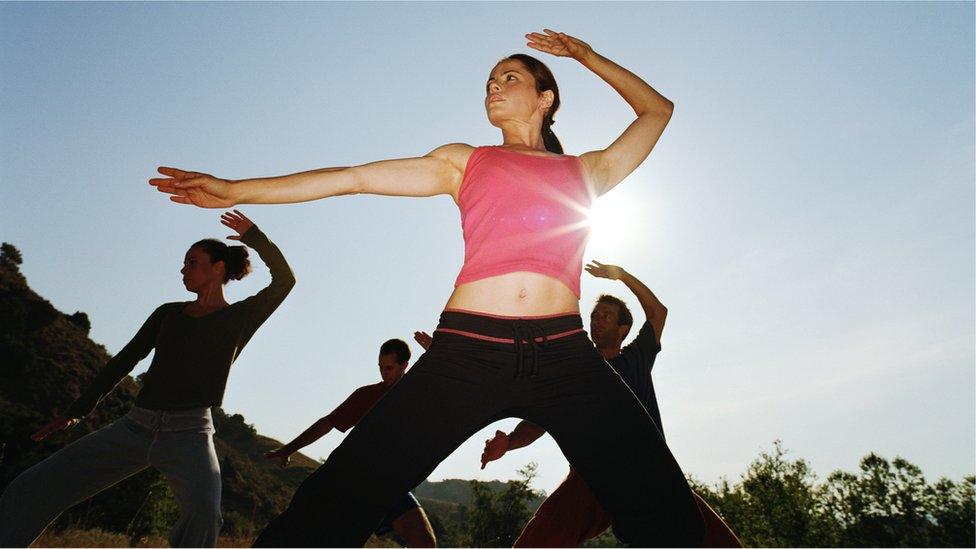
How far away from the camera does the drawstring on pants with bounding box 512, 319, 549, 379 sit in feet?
6.38

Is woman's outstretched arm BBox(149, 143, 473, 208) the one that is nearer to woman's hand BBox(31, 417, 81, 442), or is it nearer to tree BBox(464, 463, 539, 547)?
woman's hand BBox(31, 417, 81, 442)

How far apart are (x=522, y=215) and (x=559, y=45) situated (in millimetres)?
1178

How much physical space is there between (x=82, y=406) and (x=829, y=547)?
69.8 m

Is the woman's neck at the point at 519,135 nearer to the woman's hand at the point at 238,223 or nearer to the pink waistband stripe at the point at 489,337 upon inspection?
the pink waistband stripe at the point at 489,337

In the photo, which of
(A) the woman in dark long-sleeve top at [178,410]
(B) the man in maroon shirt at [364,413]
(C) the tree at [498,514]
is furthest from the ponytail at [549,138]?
(C) the tree at [498,514]

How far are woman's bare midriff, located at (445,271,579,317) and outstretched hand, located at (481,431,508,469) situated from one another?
2.42 meters

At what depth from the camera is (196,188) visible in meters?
2.21

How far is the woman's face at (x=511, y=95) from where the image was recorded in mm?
2846

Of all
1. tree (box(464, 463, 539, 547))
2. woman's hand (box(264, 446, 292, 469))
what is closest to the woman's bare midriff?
woman's hand (box(264, 446, 292, 469))

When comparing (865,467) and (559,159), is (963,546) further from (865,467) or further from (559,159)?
(559,159)

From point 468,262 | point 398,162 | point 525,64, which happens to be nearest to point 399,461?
point 468,262

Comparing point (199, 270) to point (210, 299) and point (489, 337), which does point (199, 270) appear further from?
point (489, 337)

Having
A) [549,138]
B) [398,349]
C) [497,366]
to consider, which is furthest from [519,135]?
[398,349]

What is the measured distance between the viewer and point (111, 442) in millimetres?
3709
